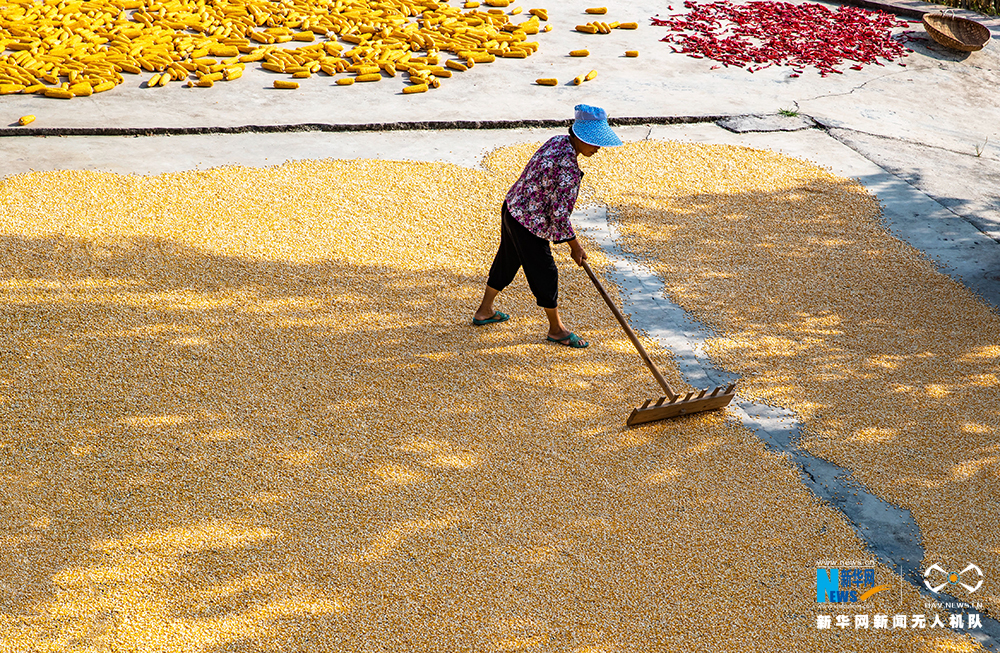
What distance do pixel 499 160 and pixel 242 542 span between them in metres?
5.36

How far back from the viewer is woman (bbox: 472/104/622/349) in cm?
505

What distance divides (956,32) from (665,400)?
11407 millimetres

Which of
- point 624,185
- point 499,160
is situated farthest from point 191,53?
point 624,185

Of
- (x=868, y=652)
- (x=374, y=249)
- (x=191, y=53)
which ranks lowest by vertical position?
(x=868, y=652)

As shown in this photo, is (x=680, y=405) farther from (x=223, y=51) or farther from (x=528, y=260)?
(x=223, y=51)

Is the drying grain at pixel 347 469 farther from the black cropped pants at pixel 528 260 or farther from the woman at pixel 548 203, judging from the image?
the woman at pixel 548 203

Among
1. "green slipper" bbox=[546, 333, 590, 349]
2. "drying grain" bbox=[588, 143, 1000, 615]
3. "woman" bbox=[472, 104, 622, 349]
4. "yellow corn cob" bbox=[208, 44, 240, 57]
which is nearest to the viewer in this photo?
"drying grain" bbox=[588, 143, 1000, 615]

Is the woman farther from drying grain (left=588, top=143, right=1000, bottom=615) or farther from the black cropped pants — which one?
drying grain (left=588, top=143, right=1000, bottom=615)

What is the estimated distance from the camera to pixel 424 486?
448cm

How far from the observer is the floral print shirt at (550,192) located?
5109 millimetres

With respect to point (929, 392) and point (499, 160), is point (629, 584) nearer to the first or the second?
point (929, 392)

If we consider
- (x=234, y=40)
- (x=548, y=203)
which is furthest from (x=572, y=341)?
(x=234, y=40)

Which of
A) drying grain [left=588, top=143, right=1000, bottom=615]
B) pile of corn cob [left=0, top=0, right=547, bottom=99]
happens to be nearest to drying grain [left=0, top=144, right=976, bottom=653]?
drying grain [left=588, top=143, right=1000, bottom=615]

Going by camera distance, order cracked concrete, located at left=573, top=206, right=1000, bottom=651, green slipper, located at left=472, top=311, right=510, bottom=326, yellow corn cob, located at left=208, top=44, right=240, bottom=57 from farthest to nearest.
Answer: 1. yellow corn cob, located at left=208, top=44, right=240, bottom=57
2. green slipper, located at left=472, top=311, right=510, bottom=326
3. cracked concrete, located at left=573, top=206, right=1000, bottom=651
